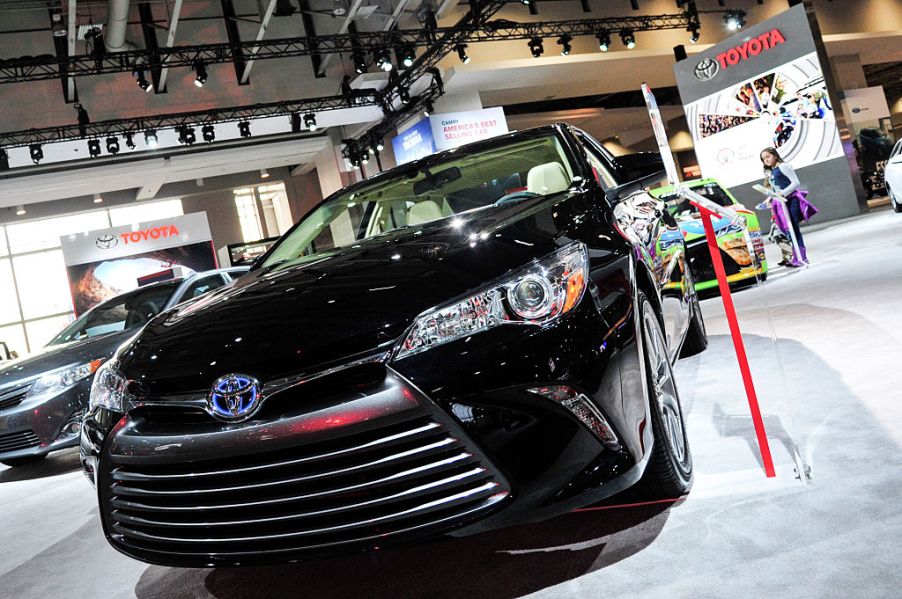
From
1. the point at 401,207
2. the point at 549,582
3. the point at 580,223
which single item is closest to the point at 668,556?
the point at 549,582

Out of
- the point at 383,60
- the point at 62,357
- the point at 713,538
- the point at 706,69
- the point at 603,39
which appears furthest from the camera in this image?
the point at 603,39

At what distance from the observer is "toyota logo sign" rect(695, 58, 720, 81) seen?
48.4ft

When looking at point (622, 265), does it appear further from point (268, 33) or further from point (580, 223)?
point (268, 33)

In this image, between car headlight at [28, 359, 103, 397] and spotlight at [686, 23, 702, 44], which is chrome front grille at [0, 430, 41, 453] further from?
spotlight at [686, 23, 702, 44]

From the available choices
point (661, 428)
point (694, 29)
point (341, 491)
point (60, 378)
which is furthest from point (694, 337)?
point (694, 29)

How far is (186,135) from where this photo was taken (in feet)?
48.5

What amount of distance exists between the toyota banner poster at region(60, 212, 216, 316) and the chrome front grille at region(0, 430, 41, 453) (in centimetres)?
955

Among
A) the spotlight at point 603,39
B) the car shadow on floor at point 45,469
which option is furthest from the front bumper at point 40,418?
the spotlight at point 603,39

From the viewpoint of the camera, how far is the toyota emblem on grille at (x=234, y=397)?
166cm

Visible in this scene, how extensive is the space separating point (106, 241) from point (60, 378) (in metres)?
10.5

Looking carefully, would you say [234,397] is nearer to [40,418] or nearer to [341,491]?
[341,491]

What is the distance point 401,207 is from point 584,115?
68.7 feet

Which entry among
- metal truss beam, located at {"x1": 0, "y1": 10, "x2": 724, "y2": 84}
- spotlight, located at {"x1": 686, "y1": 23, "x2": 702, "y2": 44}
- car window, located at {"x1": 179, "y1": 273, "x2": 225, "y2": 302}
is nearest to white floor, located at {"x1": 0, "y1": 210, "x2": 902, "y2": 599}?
car window, located at {"x1": 179, "y1": 273, "x2": 225, "y2": 302}

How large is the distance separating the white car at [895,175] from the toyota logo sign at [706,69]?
521 centimetres
